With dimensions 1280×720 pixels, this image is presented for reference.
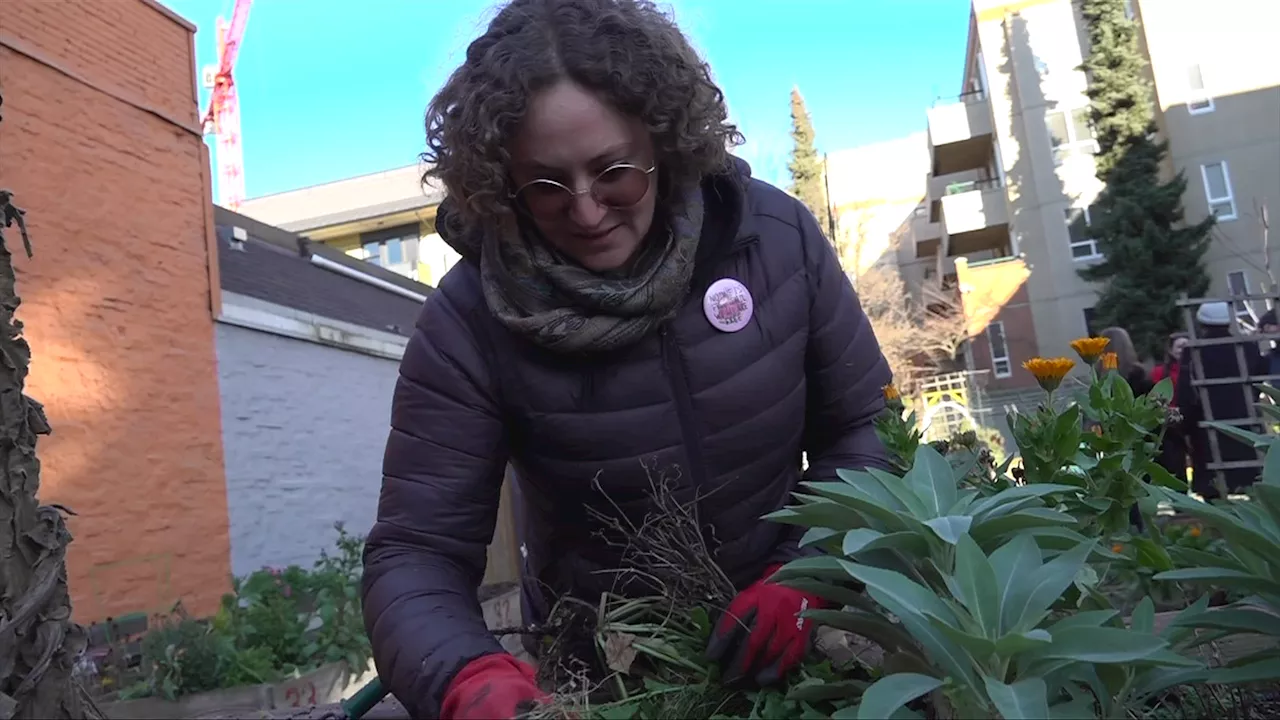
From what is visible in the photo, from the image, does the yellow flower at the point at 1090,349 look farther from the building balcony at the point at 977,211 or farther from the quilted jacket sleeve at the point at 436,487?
the building balcony at the point at 977,211

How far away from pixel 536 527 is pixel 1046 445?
3.26 feet

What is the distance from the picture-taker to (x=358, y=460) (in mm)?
10562

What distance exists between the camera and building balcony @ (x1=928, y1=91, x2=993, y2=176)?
1071 inches

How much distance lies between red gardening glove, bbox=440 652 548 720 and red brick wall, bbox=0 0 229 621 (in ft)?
21.2

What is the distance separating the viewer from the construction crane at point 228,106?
4234 centimetres

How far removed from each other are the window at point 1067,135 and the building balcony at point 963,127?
183cm

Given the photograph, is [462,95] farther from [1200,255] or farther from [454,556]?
[1200,255]

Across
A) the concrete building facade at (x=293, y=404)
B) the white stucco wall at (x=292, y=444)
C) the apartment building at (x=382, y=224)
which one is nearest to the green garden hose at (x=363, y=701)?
the concrete building facade at (x=293, y=404)

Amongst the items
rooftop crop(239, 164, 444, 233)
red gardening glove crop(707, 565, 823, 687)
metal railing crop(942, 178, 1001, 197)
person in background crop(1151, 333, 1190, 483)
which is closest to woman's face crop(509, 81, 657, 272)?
red gardening glove crop(707, 565, 823, 687)

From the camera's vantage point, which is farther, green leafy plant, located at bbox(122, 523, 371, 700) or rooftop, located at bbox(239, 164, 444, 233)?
rooftop, located at bbox(239, 164, 444, 233)

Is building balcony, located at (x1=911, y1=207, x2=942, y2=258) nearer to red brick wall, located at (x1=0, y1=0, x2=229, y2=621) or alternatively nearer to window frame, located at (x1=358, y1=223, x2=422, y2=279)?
window frame, located at (x1=358, y1=223, x2=422, y2=279)

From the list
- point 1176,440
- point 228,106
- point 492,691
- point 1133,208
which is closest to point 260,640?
point 492,691

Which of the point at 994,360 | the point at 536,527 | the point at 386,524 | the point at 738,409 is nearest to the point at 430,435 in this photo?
the point at 386,524

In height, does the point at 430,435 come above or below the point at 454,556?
above
